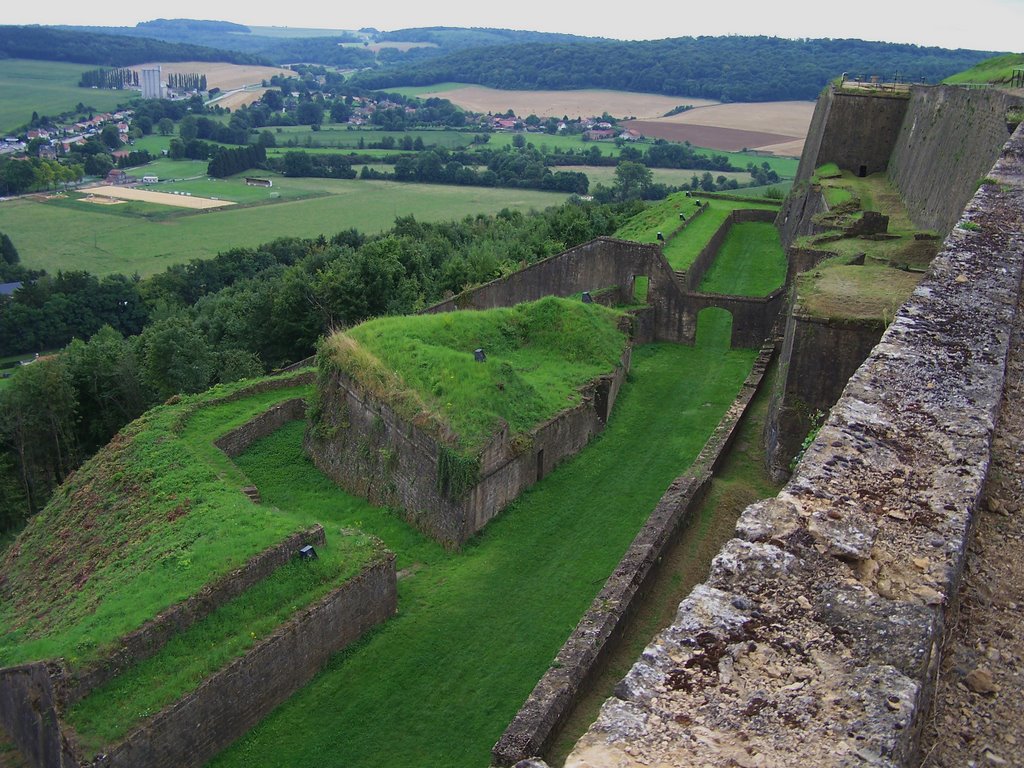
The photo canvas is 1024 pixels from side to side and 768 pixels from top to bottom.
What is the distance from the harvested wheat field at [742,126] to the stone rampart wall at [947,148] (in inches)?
2308

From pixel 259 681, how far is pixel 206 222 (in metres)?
70.3

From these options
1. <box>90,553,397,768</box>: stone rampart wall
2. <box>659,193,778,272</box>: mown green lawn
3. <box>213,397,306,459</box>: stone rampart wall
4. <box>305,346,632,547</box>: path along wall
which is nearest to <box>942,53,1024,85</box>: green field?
<box>659,193,778,272</box>: mown green lawn

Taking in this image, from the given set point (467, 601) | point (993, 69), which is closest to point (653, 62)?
point (993, 69)

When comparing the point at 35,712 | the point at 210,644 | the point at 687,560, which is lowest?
the point at 35,712

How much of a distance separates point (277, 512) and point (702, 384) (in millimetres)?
12304

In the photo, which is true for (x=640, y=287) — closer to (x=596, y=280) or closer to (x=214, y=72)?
(x=596, y=280)

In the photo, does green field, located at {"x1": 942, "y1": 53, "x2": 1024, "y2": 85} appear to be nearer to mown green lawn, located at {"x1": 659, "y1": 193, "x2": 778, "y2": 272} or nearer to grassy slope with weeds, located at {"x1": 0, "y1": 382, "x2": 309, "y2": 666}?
mown green lawn, located at {"x1": 659, "y1": 193, "x2": 778, "y2": 272}

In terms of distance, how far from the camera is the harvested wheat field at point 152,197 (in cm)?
8153

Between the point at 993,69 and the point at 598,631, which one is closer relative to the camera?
the point at 598,631

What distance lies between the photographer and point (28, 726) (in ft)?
37.9

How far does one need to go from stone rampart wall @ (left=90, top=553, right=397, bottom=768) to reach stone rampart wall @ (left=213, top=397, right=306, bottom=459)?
5878 millimetres

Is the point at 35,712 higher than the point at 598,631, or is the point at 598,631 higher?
the point at 598,631

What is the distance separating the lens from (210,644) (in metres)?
11.9

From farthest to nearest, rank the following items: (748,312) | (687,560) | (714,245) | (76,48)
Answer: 1. (76,48)
2. (714,245)
3. (748,312)
4. (687,560)
